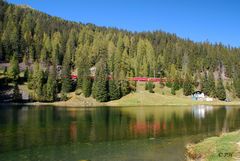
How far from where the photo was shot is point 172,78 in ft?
627

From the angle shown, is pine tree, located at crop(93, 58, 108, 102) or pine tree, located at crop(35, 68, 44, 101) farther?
pine tree, located at crop(93, 58, 108, 102)

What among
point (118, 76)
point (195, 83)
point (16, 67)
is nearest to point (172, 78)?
point (195, 83)

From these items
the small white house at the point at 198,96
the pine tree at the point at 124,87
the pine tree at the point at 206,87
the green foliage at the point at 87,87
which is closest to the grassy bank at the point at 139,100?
the pine tree at the point at 124,87

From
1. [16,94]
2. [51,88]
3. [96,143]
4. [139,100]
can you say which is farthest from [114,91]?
→ [96,143]

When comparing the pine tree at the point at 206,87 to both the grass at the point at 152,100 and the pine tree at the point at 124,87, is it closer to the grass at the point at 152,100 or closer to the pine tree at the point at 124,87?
the grass at the point at 152,100

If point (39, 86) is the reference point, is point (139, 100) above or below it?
below

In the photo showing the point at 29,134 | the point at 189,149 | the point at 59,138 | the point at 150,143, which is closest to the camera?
the point at 189,149

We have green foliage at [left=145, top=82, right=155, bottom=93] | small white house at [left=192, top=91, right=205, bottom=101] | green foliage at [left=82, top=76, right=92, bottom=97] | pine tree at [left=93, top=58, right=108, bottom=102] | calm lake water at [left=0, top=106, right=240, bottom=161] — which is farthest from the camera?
small white house at [left=192, top=91, right=205, bottom=101]

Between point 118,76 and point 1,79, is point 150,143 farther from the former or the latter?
point 1,79

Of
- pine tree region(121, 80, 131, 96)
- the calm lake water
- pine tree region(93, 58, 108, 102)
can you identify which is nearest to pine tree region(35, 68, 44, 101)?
pine tree region(93, 58, 108, 102)

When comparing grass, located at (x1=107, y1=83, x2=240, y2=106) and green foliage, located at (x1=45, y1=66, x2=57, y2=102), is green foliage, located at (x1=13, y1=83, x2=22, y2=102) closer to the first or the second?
green foliage, located at (x1=45, y1=66, x2=57, y2=102)

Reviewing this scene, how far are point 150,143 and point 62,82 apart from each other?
397 ft

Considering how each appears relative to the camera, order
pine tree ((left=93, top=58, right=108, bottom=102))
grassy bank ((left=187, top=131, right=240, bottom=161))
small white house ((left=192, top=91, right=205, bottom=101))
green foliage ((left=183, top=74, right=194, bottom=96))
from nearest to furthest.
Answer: grassy bank ((left=187, top=131, right=240, bottom=161))
pine tree ((left=93, top=58, right=108, bottom=102))
small white house ((left=192, top=91, right=205, bottom=101))
green foliage ((left=183, top=74, right=194, bottom=96))

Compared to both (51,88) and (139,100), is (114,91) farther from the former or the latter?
(51,88)
